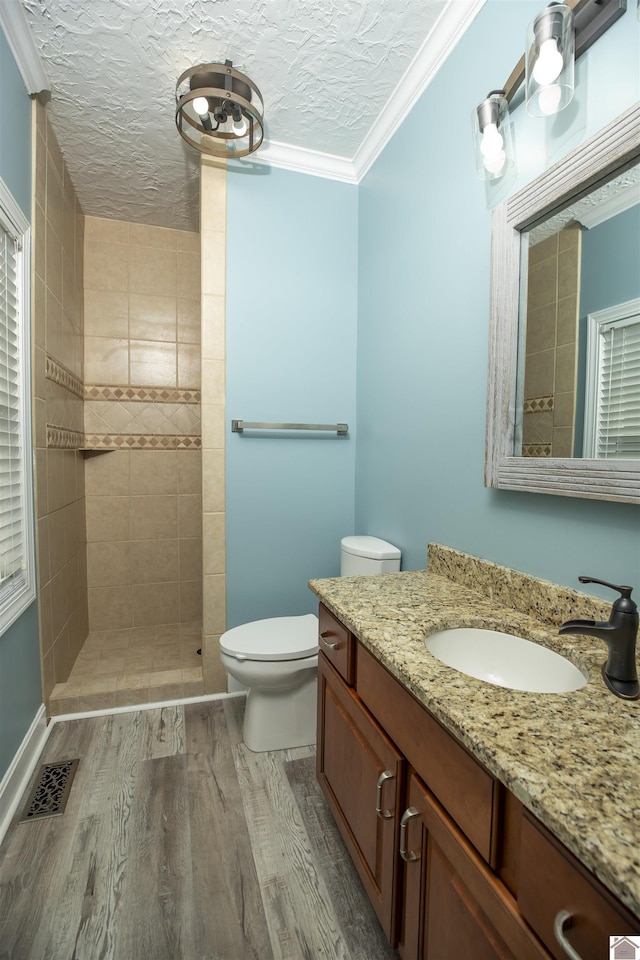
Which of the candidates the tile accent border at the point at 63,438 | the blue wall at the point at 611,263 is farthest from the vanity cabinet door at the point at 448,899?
the tile accent border at the point at 63,438

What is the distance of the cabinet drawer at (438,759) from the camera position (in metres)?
0.64

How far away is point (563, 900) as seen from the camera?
51 cm

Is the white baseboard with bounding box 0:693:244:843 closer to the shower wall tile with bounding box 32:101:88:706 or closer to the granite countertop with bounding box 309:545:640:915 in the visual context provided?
the shower wall tile with bounding box 32:101:88:706

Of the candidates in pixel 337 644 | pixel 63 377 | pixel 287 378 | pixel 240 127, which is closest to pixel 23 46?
pixel 240 127

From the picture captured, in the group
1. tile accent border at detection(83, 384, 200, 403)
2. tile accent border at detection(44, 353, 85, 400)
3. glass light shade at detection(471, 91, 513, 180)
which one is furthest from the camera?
tile accent border at detection(83, 384, 200, 403)

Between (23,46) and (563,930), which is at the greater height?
(23,46)

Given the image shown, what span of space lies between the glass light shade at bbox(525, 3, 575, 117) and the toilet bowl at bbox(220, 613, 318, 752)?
5.79 feet

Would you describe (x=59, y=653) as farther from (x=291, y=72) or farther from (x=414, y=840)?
(x=291, y=72)

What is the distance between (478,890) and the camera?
2.13 ft

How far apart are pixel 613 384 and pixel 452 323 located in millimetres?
667

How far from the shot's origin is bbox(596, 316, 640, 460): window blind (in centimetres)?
87

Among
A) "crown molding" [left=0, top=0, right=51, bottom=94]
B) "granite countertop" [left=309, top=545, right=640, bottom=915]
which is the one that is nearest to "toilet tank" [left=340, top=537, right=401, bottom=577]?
"granite countertop" [left=309, top=545, right=640, bottom=915]

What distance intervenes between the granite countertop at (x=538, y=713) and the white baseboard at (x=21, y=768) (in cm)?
125

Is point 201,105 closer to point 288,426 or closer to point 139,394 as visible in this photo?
point 288,426
